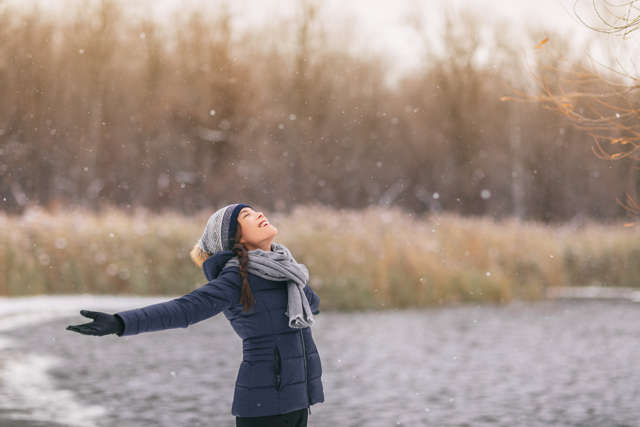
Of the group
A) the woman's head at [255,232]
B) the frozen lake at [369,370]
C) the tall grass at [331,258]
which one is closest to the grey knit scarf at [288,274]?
the woman's head at [255,232]

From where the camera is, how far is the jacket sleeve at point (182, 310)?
2.82m

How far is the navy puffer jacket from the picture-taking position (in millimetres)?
3127

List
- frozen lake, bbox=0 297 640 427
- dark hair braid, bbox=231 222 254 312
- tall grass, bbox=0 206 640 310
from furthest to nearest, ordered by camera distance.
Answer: tall grass, bbox=0 206 640 310, frozen lake, bbox=0 297 640 427, dark hair braid, bbox=231 222 254 312

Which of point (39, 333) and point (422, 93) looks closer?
point (39, 333)

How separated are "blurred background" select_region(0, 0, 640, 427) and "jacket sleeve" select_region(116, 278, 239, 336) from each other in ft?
6.96

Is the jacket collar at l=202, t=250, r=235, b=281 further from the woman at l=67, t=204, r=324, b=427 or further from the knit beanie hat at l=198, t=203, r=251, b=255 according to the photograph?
the knit beanie hat at l=198, t=203, r=251, b=255

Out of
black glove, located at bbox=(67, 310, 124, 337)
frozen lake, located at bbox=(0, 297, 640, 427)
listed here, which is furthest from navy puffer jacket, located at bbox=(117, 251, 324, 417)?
frozen lake, located at bbox=(0, 297, 640, 427)

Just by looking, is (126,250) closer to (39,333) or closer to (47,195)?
(39,333)

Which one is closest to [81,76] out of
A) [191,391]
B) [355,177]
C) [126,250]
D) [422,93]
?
[355,177]

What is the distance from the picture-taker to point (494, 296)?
1446 centimetres

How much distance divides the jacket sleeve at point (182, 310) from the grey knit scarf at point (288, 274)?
131mm

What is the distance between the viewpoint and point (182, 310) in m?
2.97

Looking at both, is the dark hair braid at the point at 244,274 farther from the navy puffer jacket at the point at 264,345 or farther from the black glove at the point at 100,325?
the black glove at the point at 100,325

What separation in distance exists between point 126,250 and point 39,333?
400 centimetres
